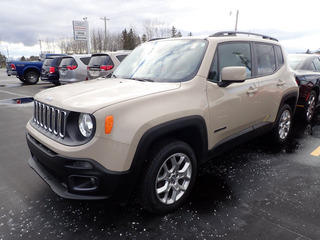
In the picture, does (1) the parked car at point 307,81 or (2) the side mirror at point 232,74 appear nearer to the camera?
(2) the side mirror at point 232,74

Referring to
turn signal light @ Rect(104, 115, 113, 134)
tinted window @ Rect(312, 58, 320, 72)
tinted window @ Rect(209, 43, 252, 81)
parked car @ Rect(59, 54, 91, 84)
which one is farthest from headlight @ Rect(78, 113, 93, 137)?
parked car @ Rect(59, 54, 91, 84)

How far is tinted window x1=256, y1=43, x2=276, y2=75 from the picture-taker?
3.59 metres

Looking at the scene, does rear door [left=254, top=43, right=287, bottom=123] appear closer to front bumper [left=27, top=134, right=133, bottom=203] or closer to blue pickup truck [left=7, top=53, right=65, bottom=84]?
front bumper [left=27, top=134, right=133, bottom=203]

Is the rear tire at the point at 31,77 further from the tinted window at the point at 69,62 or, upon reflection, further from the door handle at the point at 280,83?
the door handle at the point at 280,83

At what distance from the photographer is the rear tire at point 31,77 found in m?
14.8

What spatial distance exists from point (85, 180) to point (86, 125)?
1.56ft

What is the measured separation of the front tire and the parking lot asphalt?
16 cm

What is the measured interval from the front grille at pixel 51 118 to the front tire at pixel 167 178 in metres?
0.85

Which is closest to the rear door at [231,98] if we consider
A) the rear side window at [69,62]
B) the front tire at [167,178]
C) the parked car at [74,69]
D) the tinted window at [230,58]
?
the tinted window at [230,58]

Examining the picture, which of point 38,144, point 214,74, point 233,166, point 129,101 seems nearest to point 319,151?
point 233,166


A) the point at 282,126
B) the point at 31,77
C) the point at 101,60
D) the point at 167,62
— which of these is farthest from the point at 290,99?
the point at 31,77

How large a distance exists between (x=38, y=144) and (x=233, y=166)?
264 cm

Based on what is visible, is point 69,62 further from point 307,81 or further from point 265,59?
point 307,81

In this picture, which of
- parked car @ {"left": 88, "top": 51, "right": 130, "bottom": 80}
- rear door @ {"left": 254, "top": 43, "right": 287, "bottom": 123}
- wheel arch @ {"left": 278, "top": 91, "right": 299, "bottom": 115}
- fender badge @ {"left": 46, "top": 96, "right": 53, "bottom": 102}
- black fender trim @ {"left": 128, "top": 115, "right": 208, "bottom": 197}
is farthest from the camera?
parked car @ {"left": 88, "top": 51, "right": 130, "bottom": 80}
